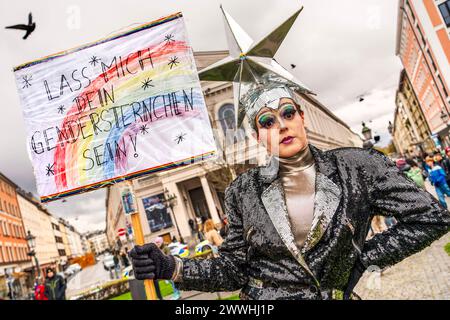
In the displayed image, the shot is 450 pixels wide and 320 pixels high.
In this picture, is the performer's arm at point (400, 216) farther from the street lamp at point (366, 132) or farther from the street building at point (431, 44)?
the street building at point (431, 44)

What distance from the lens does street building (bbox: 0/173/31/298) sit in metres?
34.5

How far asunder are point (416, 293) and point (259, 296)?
4663mm

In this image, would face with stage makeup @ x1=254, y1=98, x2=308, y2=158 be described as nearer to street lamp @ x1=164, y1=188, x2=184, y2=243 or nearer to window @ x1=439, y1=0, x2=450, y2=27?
street lamp @ x1=164, y1=188, x2=184, y2=243

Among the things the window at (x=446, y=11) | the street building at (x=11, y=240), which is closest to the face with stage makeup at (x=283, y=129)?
the window at (x=446, y=11)

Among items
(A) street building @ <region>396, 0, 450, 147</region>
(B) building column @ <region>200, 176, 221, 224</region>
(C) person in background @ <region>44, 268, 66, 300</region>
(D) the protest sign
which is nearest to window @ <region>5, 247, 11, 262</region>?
(B) building column @ <region>200, 176, 221, 224</region>

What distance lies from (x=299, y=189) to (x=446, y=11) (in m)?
35.0

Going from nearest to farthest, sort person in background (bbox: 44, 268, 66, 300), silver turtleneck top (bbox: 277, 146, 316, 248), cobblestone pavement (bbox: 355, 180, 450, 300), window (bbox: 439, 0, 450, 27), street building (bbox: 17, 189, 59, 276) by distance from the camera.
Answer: silver turtleneck top (bbox: 277, 146, 316, 248), cobblestone pavement (bbox: 355, 180, 450, 300), person in background (bbox: 44, 268, 66, 300), window (bbox: 439, 0, 450, 27), street building (bbox: 17, 189, 59, 276)

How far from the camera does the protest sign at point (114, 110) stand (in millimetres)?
2479

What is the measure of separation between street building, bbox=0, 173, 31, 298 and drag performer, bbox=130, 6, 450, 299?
35.4 metres

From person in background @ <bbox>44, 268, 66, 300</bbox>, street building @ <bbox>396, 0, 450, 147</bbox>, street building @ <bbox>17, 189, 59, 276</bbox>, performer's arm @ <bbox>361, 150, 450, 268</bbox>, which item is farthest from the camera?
street building @ <bbox>17, 189, 59, 276</bbox>

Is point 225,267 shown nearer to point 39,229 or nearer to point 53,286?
point 53,286

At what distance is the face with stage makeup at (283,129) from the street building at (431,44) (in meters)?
33.4

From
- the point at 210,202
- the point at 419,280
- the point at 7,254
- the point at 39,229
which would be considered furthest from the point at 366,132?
the point at 39,229
